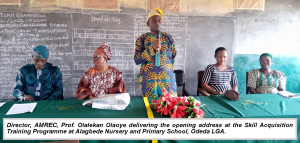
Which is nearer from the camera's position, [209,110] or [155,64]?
[209,110]

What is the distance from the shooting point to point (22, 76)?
2451 mm

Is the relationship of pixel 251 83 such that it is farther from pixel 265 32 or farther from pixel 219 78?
pixel 265 32

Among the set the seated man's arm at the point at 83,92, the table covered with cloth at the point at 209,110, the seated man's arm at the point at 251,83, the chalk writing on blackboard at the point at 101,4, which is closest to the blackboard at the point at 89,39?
the chalk writing on blackboard at the point at 101,4

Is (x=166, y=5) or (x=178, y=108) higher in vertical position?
(x=166, y=5)

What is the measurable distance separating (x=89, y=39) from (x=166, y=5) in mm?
1811

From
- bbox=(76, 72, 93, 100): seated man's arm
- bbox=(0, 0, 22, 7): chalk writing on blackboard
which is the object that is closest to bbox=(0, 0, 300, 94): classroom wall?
bbox=(76, 72, 93, 100): seated man's arm

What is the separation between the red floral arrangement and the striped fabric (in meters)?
1.48
